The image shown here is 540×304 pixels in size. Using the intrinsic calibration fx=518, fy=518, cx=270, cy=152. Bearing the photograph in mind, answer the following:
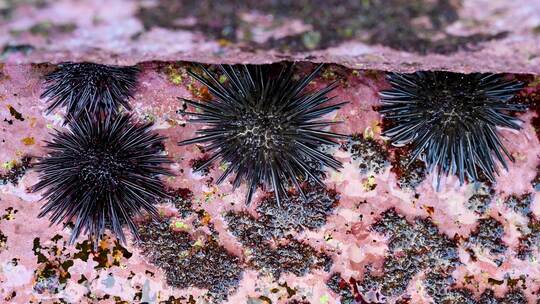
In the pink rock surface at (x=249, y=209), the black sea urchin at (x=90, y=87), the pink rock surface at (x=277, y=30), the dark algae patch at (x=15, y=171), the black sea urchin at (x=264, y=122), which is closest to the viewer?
the pink rock surface at (x=277, y=30)

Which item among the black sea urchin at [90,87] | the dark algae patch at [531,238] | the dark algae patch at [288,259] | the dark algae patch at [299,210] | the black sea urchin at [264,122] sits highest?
the black sea urchin at [90,87]

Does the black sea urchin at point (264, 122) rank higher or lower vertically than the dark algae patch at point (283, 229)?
higher

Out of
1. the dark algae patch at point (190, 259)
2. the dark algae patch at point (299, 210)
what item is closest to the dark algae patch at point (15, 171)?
the dark algae patch at point (190, 259)

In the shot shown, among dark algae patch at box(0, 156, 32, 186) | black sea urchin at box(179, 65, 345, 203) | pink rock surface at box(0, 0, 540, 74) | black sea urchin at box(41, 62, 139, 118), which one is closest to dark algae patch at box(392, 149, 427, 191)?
black sea urchin at box(179, 65, 345, 203)

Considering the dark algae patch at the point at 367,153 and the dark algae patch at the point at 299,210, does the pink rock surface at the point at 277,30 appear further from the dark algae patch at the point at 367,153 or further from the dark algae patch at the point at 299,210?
the dark algae patch at the point at 299,210

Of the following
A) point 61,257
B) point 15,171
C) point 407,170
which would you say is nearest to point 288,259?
point 407,170

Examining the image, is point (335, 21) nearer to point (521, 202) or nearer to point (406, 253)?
point (406, 253)

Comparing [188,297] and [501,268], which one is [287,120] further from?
[501,268]

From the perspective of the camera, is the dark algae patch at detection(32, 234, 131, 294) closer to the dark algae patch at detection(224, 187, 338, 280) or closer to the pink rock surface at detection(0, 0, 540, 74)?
the dark algae patch at detection(224, 187, 338, 280)
